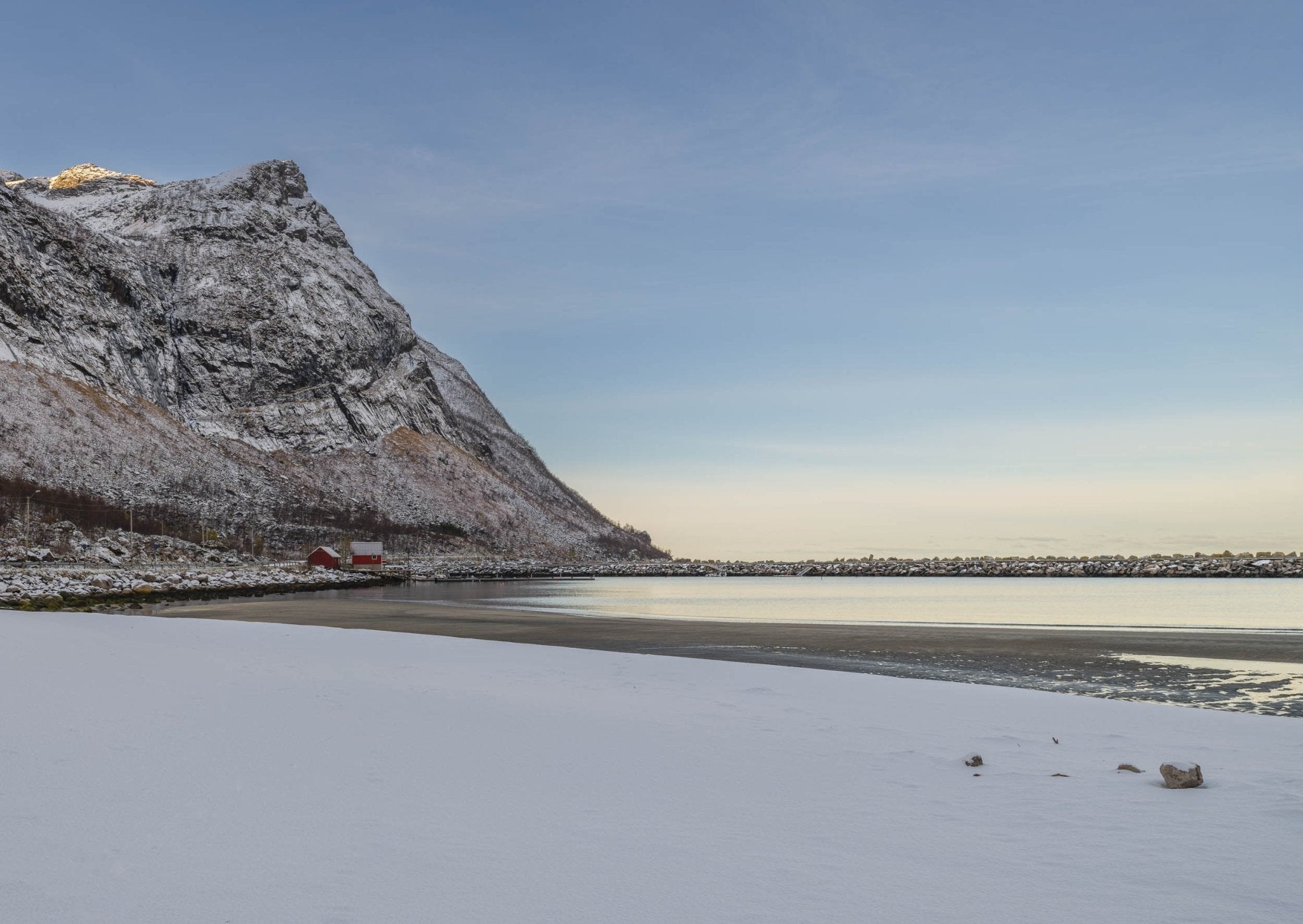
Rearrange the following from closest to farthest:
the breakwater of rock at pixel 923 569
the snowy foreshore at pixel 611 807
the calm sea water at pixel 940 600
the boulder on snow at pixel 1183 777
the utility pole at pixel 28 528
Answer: the snowy foreshore at pixel 611 807
the boulder on snow at pixel 1183 777
the calm sea water at pixel 940 600
the utility pole at pixel 28 528
the breakwater of rock at pixel 923 569

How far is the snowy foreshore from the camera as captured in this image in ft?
14.9

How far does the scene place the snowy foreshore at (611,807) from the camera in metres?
4.55

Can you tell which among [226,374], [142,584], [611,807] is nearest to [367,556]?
[142,584]

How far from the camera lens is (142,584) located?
5619 cm

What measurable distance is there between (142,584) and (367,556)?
2017 inches

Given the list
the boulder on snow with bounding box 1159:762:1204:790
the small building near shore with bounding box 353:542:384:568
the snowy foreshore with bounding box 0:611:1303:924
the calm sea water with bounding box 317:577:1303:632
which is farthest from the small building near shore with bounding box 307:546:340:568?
the boulder on snow with bounding box 1159:762:1204:790

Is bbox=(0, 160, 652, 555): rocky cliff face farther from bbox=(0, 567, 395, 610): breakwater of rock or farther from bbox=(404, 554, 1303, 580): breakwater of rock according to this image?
bbox=(0, 567, 395, 610): breakwater of rock

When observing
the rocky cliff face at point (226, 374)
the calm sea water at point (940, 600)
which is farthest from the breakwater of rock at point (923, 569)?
the rocky cliff face at point (226, 374)

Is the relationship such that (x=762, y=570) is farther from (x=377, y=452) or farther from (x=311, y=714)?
(x=311, y=714)

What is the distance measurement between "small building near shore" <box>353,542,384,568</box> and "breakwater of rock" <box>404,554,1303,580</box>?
5.08 m

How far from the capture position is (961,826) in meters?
5.89

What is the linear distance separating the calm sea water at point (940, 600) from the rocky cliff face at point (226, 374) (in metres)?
58.7

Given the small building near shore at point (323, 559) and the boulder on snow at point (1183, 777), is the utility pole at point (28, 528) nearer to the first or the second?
the small building near shore at point (323, 559)

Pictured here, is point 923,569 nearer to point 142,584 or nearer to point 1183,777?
point 142,584
